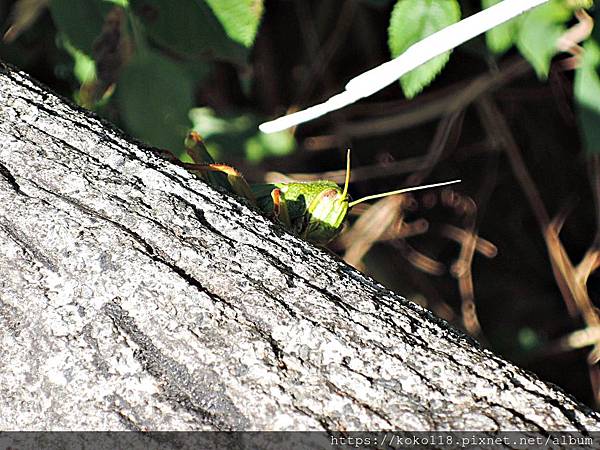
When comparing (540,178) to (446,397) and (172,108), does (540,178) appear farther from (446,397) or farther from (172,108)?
(446,397)

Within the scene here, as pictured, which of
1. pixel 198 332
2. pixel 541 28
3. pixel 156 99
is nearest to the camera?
pixel 198 332

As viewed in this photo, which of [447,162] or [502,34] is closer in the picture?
[502,34]

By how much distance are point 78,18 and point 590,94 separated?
2.45ft

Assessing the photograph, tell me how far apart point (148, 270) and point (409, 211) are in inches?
58.3

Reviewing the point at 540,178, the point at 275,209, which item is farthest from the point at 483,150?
the point at 275,209

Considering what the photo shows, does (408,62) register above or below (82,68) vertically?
above

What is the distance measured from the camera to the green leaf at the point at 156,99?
1.34 meters

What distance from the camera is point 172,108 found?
1352 millimetres

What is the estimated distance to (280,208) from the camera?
2.91ft

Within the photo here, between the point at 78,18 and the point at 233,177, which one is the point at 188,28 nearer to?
the point at 78,18

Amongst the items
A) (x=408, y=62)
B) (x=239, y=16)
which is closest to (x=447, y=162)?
(x=239, y=16)

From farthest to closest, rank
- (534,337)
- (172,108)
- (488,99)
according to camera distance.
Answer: (534,337) < (488,99) < (172,108)

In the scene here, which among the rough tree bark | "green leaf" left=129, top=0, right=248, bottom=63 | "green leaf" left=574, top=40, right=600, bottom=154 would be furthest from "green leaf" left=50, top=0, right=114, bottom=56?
"green leaf" left=574, top=40, right=600, bottom=154

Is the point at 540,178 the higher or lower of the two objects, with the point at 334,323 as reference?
higher
